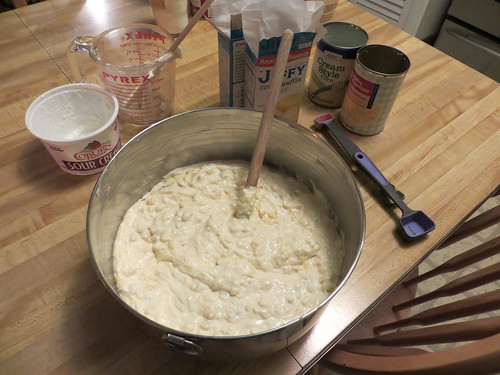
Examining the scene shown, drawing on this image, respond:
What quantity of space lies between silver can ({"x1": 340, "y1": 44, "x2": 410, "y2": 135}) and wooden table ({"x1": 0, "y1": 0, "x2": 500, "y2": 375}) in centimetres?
5

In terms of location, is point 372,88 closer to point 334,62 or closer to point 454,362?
point 334,62

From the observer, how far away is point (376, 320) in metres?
0.85

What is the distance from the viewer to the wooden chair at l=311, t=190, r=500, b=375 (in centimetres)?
39

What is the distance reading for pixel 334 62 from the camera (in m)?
0.81

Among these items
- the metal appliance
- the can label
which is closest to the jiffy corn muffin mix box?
the can label

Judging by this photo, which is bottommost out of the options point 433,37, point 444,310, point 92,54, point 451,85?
point 433,37

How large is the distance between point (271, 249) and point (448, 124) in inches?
22.3

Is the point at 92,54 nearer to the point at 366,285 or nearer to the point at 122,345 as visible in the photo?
the point at 122,345

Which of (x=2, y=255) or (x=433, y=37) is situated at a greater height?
(x=2, y=255)

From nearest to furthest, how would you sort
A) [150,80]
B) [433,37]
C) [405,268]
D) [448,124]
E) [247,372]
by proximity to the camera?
[247,372] < [405,268] < [150,80] < [448,124] < [433,37]

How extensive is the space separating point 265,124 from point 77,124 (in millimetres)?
398

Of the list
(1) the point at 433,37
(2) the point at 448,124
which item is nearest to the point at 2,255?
(2) the point at 448,124

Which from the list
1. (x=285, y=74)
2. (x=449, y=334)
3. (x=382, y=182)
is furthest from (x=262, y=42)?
(x=449, y=334)

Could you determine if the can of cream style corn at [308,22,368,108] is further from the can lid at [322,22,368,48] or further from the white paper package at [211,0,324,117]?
the white paper package at [211,0,324,117]
